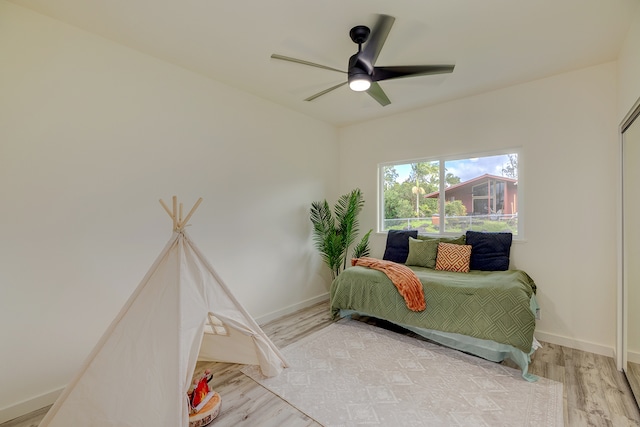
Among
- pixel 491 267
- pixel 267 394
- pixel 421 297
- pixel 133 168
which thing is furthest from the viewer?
pixel 491 267

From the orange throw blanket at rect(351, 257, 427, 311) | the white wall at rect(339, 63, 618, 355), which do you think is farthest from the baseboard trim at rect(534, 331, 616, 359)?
the orange throw blanket at rect(351, 257, 427, 311)

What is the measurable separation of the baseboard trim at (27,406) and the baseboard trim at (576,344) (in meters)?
4.32

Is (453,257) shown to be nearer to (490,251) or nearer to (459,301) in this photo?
(490,251)

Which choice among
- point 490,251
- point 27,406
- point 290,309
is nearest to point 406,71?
point 490,251

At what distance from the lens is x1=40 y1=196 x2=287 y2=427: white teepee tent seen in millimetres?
1550

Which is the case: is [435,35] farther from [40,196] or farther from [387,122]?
[40,196]

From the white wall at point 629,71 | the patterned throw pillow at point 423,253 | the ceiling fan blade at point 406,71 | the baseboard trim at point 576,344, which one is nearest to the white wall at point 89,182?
the ceiling fan blade at point 406,71

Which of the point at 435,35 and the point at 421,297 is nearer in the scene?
the point at 435,35

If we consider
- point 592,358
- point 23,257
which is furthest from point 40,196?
point 592,358

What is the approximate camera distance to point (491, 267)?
308 cm

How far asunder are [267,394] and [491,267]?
259cm

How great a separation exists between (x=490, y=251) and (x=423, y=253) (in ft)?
2.33

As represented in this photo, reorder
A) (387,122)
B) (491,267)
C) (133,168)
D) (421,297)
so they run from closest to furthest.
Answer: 1. (133,168)
2. (421,297)
3. (491,267)
4. (387,122)

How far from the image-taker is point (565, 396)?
199 centimetres
